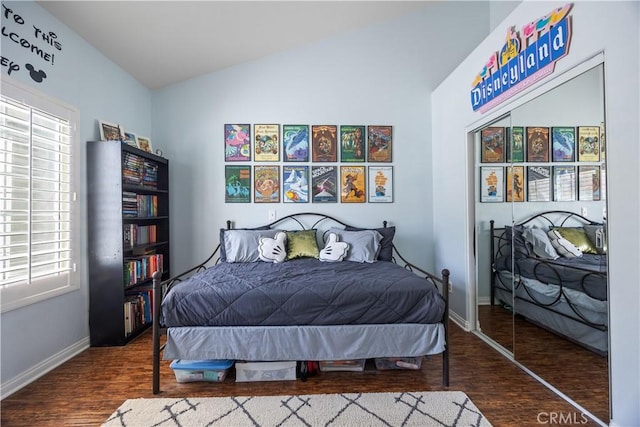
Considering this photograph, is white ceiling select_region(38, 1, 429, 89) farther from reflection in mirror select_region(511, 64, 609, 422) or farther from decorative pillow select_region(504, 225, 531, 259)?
decorative pillow select_region(504, 225, 531, 259)

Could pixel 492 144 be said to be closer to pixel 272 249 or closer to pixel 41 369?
pixel 272 249

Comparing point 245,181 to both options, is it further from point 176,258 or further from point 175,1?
point 175,1

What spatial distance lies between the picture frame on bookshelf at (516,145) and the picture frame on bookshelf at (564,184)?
1.01 feet

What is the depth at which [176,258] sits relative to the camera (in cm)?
339

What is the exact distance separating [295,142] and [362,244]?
145 cm

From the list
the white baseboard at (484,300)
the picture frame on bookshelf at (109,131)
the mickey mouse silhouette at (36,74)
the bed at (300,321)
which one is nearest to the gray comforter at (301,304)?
the bed at (300,321)

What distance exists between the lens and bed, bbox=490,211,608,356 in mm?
1550

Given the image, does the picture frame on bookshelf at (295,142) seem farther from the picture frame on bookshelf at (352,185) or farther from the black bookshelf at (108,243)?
the black bookshelf at (108,243)

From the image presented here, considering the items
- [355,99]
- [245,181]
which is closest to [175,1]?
[245,181]

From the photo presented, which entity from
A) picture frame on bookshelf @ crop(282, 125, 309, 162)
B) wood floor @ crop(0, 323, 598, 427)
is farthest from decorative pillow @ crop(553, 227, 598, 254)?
picture frame on bookshelf @ crop(282, 125, 309, 162)

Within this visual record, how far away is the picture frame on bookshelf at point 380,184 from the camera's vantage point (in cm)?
342

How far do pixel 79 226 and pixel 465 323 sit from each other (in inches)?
145

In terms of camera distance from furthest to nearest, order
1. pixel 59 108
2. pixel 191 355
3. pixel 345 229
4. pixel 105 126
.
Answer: pixel 345 229 → pixel 105 126 → pixel 59 108 → pixel 191 355

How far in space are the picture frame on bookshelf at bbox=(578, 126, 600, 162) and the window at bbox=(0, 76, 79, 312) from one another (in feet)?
11.6
